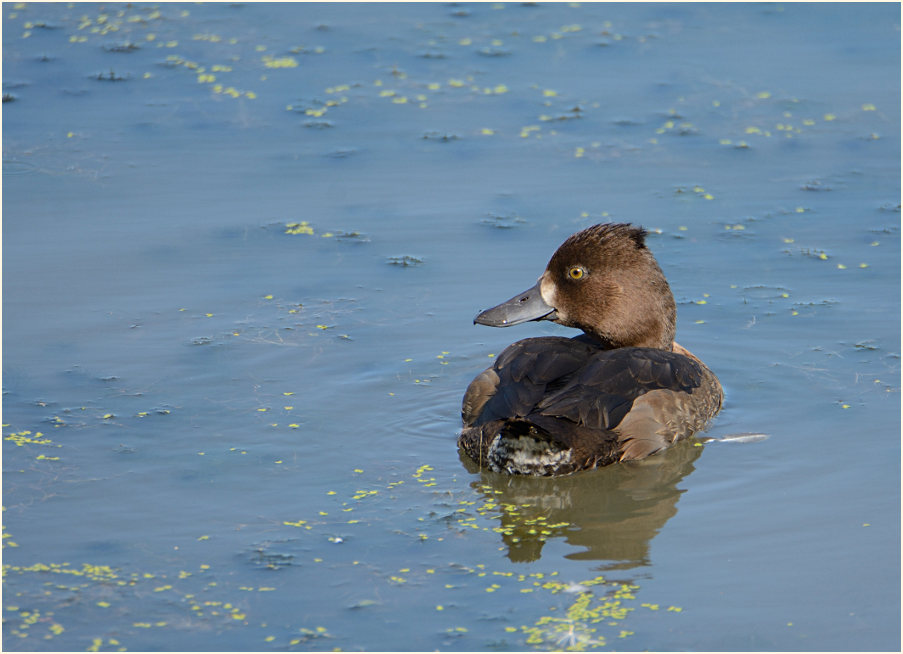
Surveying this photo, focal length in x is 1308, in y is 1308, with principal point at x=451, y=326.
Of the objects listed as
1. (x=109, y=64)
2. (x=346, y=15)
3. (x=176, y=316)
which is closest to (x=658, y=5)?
(x=346, y=15)

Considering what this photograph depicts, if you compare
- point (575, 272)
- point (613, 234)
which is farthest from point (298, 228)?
point (613, 234)

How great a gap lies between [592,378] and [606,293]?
81cm

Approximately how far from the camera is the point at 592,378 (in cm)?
689

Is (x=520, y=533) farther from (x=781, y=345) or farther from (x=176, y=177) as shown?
(x=176, y=177)

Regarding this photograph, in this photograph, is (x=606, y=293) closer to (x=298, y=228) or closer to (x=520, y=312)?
(x=520, y=312)

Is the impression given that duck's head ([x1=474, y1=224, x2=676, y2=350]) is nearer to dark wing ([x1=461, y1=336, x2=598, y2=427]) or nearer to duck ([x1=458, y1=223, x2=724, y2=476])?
duck ([x1=458, y1=223, x2=724, y2=476])

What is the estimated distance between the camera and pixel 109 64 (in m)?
12.3

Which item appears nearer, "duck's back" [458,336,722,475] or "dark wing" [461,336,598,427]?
"duck's back" [458,336,722,475]

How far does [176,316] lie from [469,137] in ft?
12.1

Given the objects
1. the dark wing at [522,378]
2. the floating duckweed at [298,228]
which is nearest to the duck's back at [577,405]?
the dark wing at [522,378]

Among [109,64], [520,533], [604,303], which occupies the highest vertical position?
[109,64]

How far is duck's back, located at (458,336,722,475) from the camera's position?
21.7 feet

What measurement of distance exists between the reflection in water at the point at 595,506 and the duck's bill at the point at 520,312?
3.28 ft

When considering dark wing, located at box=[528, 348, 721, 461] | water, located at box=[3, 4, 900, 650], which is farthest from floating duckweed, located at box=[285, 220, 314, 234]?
dark wing, located at box=[528, 348, 721, 461]
